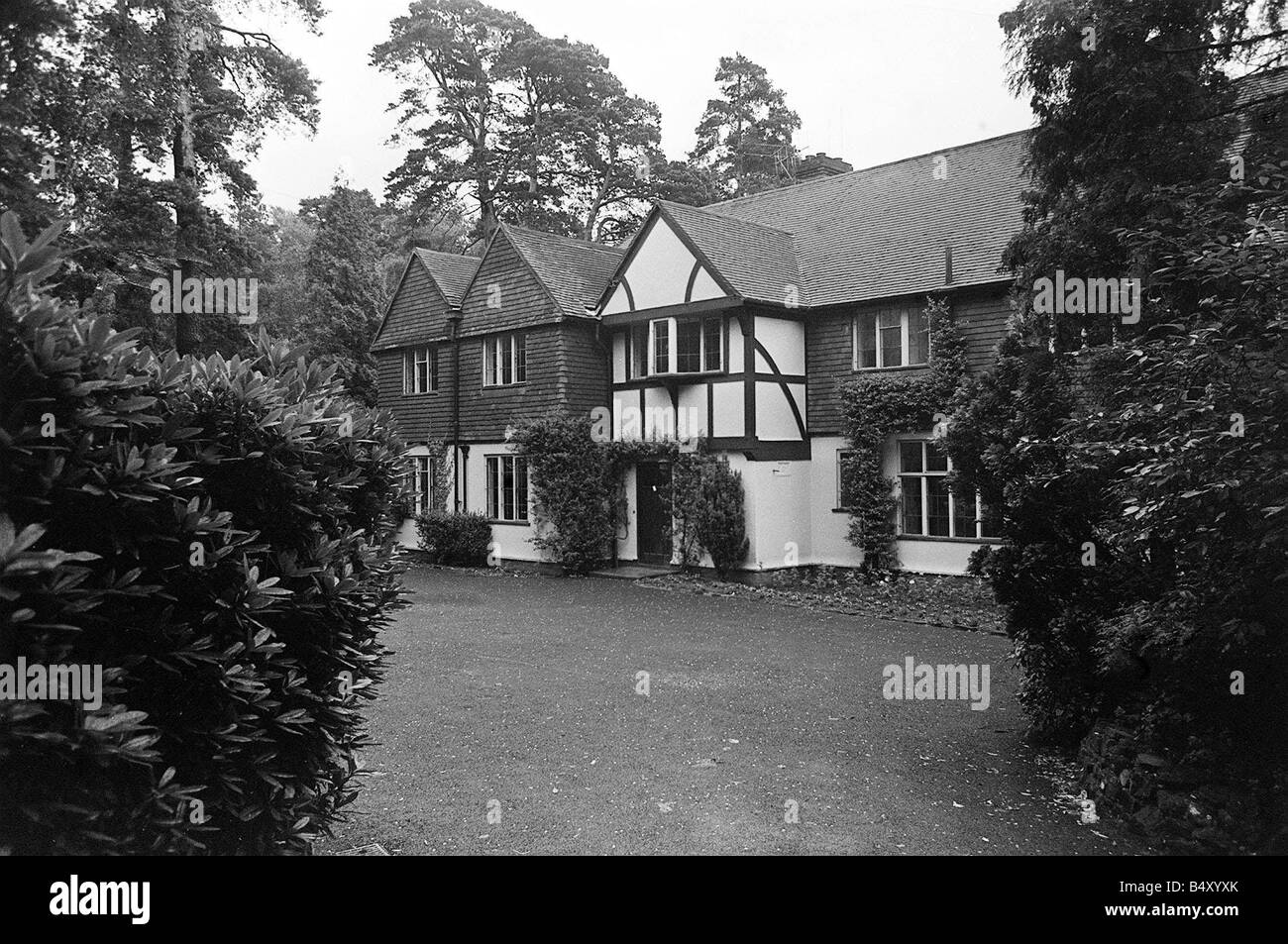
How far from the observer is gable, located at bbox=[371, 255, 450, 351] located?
24844 millimetres

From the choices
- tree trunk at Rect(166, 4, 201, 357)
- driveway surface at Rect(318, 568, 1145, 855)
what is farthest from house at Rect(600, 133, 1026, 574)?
tree trunk at Rect(166, 4, 201, 357)

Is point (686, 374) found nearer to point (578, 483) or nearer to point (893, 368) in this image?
point (578, 483)

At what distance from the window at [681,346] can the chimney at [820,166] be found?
989 cm

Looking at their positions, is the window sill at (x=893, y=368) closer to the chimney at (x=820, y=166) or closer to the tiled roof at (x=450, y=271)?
the chimney at (x=820, y=166)

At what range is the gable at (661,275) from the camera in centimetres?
1892

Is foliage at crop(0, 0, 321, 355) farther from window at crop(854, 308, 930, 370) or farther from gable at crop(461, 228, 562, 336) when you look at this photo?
window at crop(854, 308, 930, 370)

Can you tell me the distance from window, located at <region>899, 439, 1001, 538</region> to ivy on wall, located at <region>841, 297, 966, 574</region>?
0.29m

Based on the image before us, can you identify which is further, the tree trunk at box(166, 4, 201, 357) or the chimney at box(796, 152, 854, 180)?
the chimney at box(796, 152, 854, 180)

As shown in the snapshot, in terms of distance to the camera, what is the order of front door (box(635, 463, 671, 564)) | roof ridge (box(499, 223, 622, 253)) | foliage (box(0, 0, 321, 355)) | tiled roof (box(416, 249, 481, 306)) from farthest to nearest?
tiled roof (box(416, 249, 481, 306))
roof ridge (box(499, 223, 622, 253))
front door (box(635, 463, 671, 564))
foliage (box(0, 0, 321, 355))

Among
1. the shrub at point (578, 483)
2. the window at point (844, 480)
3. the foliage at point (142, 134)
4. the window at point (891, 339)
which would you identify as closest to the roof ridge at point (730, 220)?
the window at point (891, 339)

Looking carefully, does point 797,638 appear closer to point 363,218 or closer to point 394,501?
point 394,501

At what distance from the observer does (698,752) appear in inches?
280

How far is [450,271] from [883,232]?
1266cm
